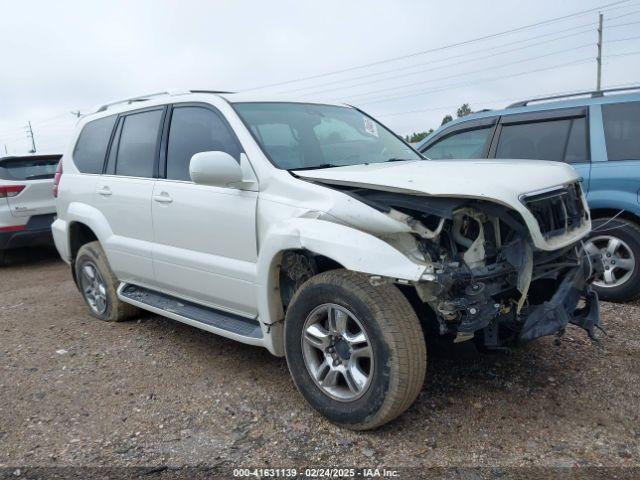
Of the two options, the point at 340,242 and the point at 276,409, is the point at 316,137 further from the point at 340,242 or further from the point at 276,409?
the point at 276,409

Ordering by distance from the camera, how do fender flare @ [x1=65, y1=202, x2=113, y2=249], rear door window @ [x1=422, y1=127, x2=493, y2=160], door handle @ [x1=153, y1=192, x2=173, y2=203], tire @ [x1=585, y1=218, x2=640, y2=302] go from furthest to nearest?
rear door window @ [x1=422, y1=127, x2=493, y2=160] → fender flare @ [x1=65, y1=202, x2=113, y2=249] → tire @ [x1=585, y1=218, x2=640, y2=302] → door handle @ [x1=153, y1=192, x2=173, y2=203]

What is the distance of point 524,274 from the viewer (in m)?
2.71

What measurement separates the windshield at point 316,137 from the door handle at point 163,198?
80 centimetres

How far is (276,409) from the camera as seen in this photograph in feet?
10.5

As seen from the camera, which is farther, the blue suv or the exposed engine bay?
the blue suv

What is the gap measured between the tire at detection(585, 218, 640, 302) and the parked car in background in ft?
23.1

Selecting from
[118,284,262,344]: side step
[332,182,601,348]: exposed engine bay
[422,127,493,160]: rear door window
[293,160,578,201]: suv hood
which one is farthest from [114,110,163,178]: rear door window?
[422,127,493,160]: rear door window

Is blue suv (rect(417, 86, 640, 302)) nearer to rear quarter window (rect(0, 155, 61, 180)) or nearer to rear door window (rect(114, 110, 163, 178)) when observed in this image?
rear door window (rect(114, 110, 163, 178))

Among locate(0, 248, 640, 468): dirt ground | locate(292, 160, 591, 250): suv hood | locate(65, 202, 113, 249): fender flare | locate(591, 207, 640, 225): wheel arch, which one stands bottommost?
locate(0, 248, 640, 468): dirt ground

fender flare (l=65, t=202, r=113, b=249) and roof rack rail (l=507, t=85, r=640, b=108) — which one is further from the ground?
roof rack rail (l=507, t=85, r=640, b=108)

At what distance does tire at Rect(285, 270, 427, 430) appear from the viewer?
103 inches

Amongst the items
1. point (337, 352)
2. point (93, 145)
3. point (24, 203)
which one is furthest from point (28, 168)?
point (337, 352)

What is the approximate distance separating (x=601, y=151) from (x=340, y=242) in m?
3.15

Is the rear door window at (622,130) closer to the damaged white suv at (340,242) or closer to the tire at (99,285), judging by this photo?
the damaged white suv at (340,242)
